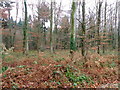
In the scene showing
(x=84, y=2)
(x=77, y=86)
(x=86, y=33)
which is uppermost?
(x=84, y=2)

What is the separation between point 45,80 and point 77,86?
1.53m

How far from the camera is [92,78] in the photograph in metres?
5.74

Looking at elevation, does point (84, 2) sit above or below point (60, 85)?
above

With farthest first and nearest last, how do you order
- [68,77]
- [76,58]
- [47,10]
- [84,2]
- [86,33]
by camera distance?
[47,10]
[84,2]
[86,33]
[76,58]
[68,77]

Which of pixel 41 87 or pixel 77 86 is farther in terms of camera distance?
pixel 77 86

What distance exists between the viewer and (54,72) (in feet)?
18.0

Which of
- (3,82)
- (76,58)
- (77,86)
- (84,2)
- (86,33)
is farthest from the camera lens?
(84,2)

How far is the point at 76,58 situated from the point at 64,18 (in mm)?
16301

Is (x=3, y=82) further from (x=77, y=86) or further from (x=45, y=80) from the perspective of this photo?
(x=77, y=86)

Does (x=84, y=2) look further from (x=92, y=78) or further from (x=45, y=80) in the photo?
(x=45, y=80)

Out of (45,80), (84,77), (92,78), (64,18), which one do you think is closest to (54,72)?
(45,80)

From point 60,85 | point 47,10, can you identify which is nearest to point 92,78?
point 60,85

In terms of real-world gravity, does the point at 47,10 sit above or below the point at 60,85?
above

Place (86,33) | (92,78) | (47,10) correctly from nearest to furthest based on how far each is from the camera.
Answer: (92,78)
(86,33)
(47,10)
